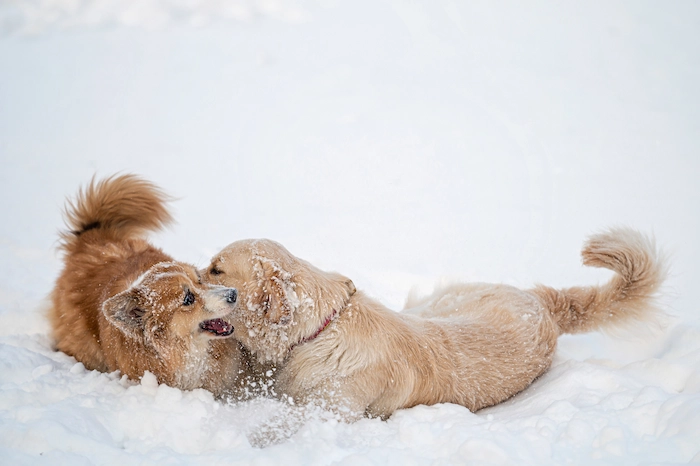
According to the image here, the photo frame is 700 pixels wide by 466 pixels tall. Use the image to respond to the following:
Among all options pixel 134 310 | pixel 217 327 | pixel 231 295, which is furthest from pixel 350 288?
pixel 134 310

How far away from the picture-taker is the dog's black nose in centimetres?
340

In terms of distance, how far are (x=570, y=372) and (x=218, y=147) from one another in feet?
25.3

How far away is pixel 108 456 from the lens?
240 centimetres

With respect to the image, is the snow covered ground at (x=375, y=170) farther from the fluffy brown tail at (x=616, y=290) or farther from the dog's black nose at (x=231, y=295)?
the dog's black nose at (x=231, y=295)

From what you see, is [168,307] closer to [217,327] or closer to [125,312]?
[125,312]

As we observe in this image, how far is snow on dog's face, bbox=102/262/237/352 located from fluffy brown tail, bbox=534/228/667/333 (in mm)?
2864

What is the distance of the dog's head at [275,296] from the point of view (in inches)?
136

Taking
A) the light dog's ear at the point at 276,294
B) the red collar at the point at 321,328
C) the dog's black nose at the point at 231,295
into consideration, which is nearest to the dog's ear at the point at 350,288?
the red collar at the point at 321,328

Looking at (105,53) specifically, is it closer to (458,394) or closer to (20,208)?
(20,208)

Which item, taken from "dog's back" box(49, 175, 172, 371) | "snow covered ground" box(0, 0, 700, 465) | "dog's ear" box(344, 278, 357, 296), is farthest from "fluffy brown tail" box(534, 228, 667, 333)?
"dog's back" box(49, 175, 172, 371)

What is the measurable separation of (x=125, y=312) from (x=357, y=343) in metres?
1.51

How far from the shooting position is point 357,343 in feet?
11.5

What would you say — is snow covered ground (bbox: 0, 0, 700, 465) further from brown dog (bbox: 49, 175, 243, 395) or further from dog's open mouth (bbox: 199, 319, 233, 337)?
dog's open mouth (bbox: 199, 319, 233, 337)

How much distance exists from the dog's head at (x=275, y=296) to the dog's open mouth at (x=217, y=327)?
61 mm
